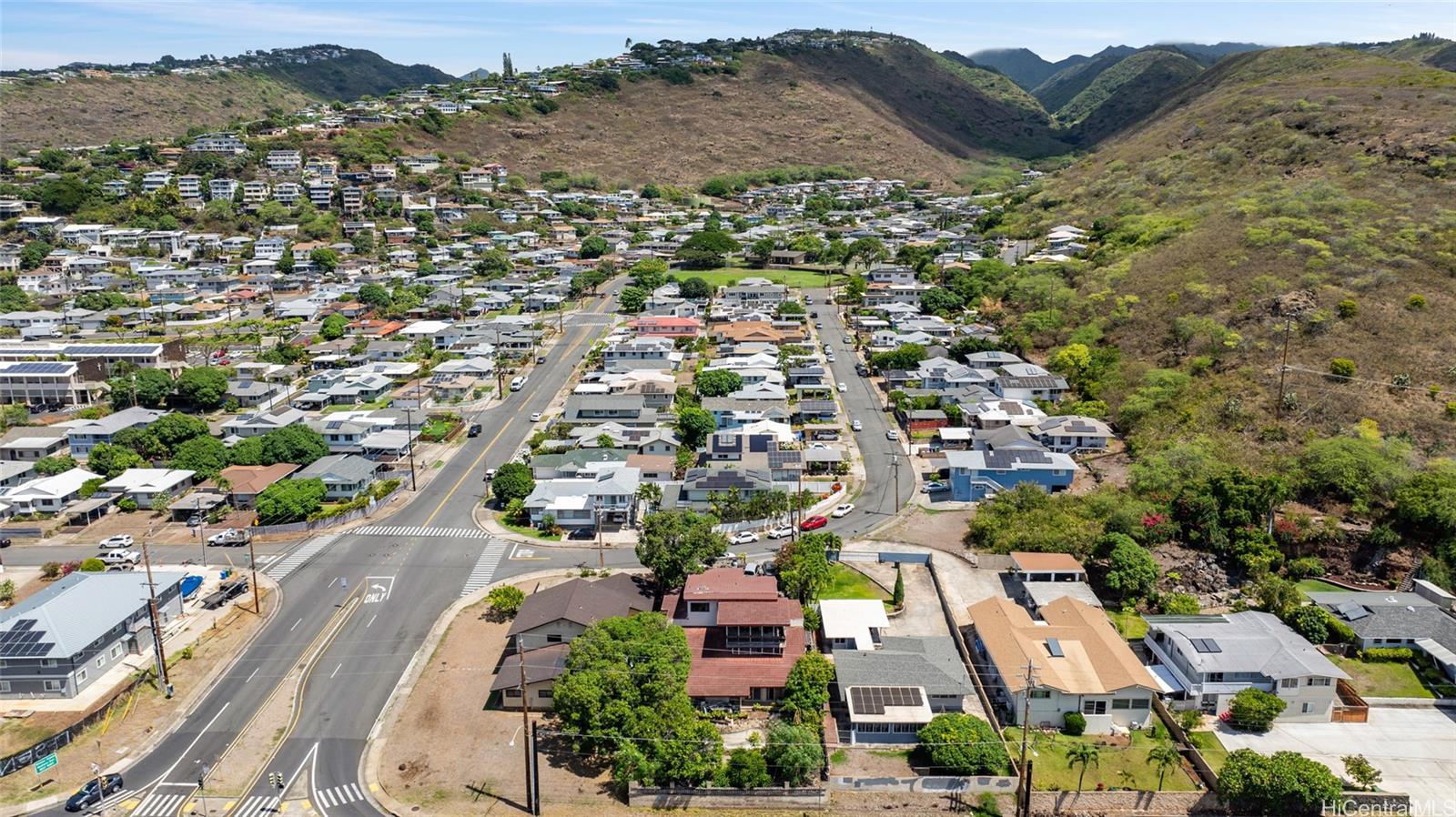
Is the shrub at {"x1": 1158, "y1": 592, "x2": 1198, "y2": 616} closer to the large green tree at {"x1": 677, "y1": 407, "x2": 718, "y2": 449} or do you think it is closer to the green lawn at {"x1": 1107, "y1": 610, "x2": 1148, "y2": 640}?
the green lawn at {"x1": 1107, "y1": 610, "x2": 1148, "y2": 640}

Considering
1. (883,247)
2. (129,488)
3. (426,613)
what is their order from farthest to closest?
(883,247)
(129,488)
(426,613)

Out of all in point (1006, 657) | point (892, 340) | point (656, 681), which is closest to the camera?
→ point (656, 681)

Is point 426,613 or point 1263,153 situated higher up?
point 1263,153

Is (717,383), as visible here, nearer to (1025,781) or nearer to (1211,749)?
(1025,781)

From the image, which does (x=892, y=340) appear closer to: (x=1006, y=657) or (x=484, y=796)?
(x=1006, y=657)

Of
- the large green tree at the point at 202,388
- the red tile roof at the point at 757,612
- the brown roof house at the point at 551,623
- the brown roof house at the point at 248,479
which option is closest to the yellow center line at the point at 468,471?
the brown roof house at the point at 248,479

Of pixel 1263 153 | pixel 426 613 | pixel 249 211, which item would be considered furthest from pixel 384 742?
pixel 249 211

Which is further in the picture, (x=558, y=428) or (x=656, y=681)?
(x=558, y=428)

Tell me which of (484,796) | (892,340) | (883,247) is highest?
(883,247)

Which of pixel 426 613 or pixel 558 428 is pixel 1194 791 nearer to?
pixel 426 613
